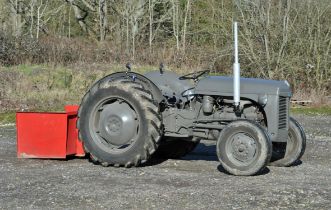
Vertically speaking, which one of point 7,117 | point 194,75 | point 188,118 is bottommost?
point 7,117

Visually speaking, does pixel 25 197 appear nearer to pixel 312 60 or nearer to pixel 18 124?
pixel 18 124

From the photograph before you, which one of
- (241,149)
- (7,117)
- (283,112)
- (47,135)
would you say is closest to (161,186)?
(241,149)

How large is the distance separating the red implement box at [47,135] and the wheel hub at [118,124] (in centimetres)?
74

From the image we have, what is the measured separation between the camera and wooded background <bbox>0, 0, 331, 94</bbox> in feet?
67.2

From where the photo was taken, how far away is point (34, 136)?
9391 mm

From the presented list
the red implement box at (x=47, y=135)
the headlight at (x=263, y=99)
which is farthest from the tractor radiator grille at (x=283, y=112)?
the red implement box at (x=47, y=135)

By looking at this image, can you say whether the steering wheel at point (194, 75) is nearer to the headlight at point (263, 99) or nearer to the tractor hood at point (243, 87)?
the tractor hood at point (243, 87)

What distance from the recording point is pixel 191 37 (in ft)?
85.5

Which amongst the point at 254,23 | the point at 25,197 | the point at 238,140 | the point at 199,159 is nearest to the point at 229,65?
the point at 254,23

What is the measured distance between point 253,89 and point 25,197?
3362mm

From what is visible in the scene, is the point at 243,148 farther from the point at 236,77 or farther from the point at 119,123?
the point at 119,123

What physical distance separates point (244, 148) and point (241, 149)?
4 cm

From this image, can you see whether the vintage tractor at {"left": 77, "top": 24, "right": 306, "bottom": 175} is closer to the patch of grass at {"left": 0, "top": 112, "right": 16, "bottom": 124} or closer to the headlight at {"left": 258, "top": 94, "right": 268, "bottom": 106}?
the headlight at {"left": 258, "top": 94, "right": 268, "bottom": 106}

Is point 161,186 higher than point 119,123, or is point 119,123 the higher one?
point 119,123
